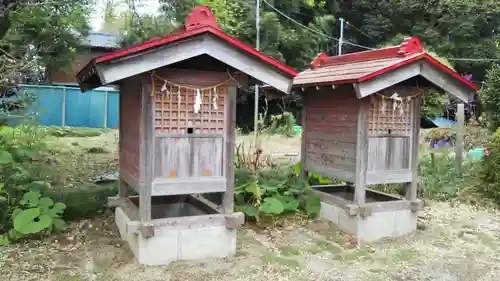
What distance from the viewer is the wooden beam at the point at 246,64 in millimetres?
5043

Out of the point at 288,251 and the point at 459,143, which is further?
the point at 459,143

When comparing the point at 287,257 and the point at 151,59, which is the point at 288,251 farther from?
the point at 151,59

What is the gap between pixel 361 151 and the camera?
6.46 m

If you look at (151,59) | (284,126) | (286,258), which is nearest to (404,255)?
(286,258)

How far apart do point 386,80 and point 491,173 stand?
4413mm

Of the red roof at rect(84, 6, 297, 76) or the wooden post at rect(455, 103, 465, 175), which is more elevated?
the red roof at rect(84, 6, 297, 76)

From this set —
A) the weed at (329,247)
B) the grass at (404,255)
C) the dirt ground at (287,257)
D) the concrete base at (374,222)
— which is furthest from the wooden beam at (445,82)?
the weed at (329,247)

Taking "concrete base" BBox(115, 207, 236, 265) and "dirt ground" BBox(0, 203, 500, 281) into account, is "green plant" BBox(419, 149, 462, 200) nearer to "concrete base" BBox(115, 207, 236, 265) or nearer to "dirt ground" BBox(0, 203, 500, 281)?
"dirt ground" BBox(0, 203, 500, 281)

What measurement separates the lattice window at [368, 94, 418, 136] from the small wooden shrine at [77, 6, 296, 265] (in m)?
1.75

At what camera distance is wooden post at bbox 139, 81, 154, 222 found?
509cm

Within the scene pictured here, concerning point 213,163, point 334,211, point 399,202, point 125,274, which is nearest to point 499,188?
point 399,202

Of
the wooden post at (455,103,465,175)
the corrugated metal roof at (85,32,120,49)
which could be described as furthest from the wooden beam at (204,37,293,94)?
the corrugated metal roof at (85,32,120,49)

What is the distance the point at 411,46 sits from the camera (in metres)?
6.45

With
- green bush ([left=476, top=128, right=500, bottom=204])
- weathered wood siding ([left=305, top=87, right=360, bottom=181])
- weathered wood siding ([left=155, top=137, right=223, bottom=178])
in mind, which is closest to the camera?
weathered wood siding ([left=155, top=137, right=223, bottom=178])
